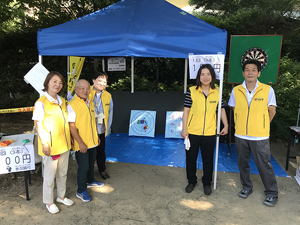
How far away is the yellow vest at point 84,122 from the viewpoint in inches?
100

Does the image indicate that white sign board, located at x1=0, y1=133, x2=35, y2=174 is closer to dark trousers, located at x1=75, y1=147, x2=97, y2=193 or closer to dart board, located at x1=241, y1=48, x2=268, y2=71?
dark trousers, located at x1=75, y1=147, x2=97, y2=193

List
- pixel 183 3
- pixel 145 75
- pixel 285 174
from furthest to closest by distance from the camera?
pixel 183 3, pixel 145 75, pixel 285 174

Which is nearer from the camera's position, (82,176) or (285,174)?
(82,176)

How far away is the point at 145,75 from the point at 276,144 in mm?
5070

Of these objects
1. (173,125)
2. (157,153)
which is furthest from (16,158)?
(173,125)

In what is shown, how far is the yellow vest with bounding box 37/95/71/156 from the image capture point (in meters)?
2.32

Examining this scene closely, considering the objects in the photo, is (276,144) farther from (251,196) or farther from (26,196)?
(26,196)

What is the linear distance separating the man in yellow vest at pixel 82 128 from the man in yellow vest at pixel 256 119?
1.75m

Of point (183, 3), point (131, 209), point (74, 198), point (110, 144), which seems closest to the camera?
point (131, 209)

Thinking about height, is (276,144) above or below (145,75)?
below

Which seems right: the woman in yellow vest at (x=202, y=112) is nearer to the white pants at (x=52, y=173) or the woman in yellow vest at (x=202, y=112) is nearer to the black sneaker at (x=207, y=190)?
the black sneaker at (x=207, y=190)

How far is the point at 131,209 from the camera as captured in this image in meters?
2.66

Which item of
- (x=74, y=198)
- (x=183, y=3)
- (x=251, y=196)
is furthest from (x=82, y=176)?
(x=183, y=3)

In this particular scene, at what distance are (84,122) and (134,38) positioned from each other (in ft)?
4.00
